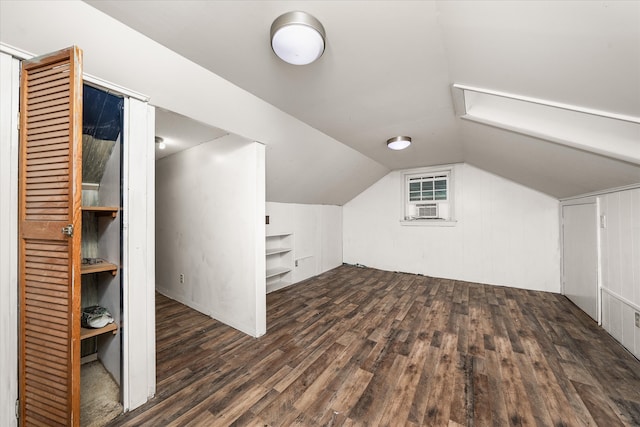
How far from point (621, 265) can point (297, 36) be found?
367cm

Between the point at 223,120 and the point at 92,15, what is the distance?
96cm

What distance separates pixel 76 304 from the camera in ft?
3.46

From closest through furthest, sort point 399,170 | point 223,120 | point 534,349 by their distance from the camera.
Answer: point 223,120 → point 534,349 → point 399,170

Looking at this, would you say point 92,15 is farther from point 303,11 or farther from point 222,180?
point 222,180

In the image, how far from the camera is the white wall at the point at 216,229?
253cm

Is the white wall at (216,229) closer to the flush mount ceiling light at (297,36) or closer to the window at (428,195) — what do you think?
the flush mount ceiling light at (297,36)

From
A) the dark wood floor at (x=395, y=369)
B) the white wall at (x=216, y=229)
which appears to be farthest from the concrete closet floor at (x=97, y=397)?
the white wall at (x=216, y=229)

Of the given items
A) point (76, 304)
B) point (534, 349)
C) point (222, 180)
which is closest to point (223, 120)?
point (222, 180)

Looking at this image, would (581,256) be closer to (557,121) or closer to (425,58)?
(557,121)

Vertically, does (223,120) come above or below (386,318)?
above

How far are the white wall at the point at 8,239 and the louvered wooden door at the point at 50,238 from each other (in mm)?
26

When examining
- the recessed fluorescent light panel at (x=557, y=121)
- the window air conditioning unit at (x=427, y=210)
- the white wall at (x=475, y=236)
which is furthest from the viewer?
the window air conditioning unit at (x=427, y=210)

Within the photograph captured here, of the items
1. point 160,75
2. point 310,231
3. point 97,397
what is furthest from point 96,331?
point 310,231

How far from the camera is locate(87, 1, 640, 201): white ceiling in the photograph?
108 centimetres
